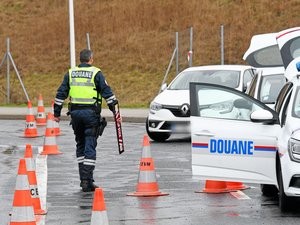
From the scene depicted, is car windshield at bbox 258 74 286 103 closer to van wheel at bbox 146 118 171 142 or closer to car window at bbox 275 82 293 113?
car window at bbox 275 82 293 113

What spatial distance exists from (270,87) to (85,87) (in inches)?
144

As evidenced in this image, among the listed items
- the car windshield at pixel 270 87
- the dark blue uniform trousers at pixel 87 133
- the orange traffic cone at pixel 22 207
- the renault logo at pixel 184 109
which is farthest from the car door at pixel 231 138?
the renault logo at pixel 184 109

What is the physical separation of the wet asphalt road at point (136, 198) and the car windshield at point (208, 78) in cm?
255

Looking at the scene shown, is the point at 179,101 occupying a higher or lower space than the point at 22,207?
lower

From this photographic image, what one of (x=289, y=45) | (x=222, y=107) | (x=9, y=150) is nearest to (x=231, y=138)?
(x=222, y=107)

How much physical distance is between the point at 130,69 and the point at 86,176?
34240mm

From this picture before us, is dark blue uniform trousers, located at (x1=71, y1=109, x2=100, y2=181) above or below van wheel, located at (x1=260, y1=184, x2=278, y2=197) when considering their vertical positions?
above

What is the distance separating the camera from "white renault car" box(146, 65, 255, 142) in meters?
21.2

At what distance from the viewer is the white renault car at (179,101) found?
69.5 feet

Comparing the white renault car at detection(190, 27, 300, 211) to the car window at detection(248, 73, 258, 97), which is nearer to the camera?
the white renault car at detection(190, 27, 300, 211)

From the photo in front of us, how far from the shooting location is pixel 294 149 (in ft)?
36.0

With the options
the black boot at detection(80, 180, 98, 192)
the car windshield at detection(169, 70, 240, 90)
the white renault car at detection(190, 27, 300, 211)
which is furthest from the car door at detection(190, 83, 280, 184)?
the car windshield at detection(169, 70, 240, 90)

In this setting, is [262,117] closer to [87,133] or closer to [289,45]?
[289,45]

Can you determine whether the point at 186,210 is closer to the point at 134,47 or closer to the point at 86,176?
the point at 86,176
